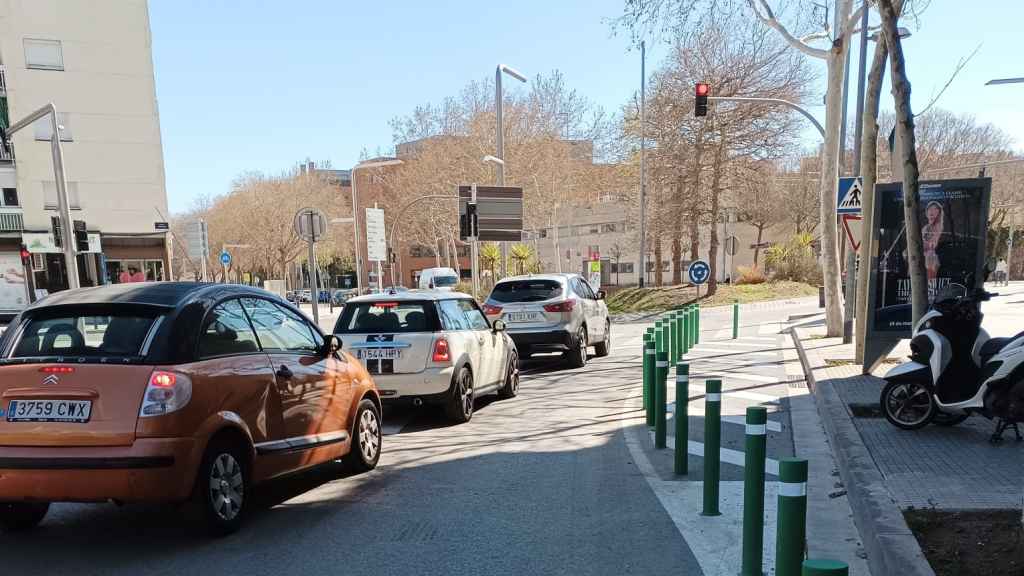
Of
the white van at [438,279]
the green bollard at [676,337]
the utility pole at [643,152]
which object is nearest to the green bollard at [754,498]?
the green bollard at [676,337]

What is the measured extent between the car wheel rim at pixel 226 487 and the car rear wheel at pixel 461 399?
142 inches

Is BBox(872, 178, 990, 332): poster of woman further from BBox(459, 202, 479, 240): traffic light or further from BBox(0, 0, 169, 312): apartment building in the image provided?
BBox(0, 0, 169, 312): apartment building

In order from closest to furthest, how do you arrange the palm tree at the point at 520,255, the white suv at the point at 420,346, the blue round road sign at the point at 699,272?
the white suv at the point at 420,346
the blue round road sign at the point at 699,272
the palm tree at the point at 520,255

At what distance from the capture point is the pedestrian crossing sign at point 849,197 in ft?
44.3

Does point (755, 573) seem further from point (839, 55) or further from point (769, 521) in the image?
point (839, 55)

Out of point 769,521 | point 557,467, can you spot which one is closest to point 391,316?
point 557,467

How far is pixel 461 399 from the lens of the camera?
27.0 feet

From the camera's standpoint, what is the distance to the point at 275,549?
4363 mm

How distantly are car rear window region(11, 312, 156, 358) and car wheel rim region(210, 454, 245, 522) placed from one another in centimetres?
87

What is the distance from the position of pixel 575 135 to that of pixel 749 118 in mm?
12477

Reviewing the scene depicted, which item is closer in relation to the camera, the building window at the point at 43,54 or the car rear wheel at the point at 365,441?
the car rear wheel at the point at 365,441

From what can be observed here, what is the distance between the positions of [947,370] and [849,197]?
801 cm

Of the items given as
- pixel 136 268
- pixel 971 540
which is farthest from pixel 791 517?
pixel 136 268

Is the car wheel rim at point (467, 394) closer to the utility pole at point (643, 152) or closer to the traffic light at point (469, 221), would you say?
the traffic light at point (469, 221)
